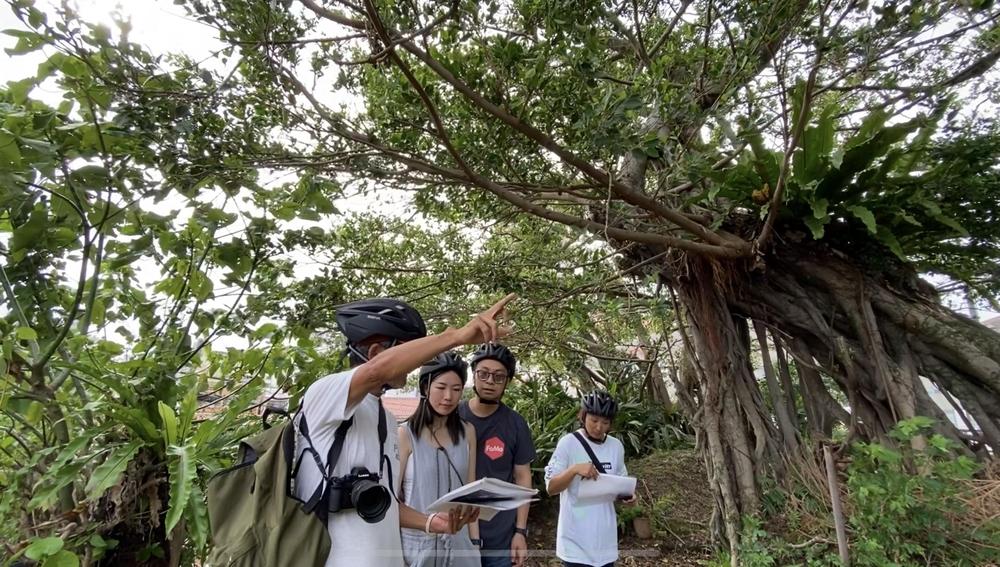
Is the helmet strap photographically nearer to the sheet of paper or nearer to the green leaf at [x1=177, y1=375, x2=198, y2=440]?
the green leaf at [x1=177, y1=375, x2=198, y2=440]

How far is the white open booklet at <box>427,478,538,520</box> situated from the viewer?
1552 millimetres

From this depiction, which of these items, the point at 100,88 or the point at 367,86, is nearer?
the point at 100,88

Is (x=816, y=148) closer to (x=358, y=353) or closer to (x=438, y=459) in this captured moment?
(x=438, y=459)

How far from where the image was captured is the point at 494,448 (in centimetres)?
273

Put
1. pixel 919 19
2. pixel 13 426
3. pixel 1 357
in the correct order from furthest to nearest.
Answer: pixel 919 19, pixel 13 426, pixel 1 357

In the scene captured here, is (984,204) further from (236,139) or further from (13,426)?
(13,426)

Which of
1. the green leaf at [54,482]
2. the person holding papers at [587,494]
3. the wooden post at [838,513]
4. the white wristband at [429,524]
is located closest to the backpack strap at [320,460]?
the white wristband at [429,524]

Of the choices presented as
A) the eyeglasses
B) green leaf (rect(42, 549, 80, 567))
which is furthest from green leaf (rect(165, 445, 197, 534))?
the eyeglasses

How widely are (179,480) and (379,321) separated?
993mm

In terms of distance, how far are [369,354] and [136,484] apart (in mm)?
1150

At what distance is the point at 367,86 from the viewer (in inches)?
123

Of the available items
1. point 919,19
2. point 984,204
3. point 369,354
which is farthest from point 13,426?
point 984,204

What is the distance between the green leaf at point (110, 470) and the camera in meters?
1.71

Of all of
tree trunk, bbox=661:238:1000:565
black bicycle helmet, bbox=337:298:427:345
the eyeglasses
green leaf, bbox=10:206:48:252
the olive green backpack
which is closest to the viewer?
the olive green backpack
